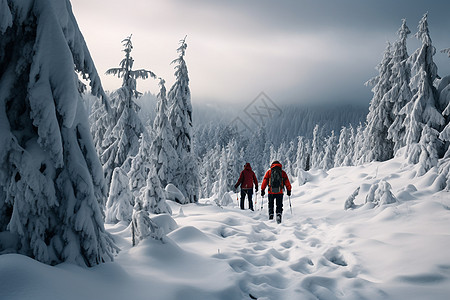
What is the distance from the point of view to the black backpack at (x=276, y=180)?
9.65 metres

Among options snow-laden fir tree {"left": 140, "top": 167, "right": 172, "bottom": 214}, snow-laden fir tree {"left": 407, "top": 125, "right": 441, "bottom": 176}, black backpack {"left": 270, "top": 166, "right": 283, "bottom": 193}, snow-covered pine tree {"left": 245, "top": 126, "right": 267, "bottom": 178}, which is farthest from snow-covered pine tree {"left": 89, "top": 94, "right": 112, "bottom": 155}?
snow-covered pine tree {"left": 245, "top": 126, "right": 267, "bottom": 178}

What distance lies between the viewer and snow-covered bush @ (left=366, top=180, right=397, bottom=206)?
354 inches

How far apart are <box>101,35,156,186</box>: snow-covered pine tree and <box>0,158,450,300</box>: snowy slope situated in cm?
1010

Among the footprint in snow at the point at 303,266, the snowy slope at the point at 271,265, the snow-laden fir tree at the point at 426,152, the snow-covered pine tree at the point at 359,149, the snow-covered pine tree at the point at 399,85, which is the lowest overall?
the footprint in snow at the point at 303,266

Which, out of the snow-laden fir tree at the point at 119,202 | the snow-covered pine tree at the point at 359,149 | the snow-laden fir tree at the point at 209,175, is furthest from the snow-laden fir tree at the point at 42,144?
the snow-laden fir tree at the point at 209,175

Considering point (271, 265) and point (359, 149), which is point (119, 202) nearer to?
point (271, 265)

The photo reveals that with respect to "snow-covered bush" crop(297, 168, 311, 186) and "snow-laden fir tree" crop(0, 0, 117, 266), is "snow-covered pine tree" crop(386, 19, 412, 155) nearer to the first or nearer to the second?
"snow-covered bush" crop(297, 168, 311, 186)

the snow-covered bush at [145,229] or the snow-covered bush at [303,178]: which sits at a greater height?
the snow-covered bush at [303,178]

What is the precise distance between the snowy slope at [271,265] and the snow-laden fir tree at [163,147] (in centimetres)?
1056

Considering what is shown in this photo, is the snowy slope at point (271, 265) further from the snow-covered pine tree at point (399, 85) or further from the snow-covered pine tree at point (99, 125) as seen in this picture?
the snow-covered pine tree at point (399, 85)

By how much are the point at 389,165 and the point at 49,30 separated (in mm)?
18295

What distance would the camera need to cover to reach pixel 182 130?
64.4ft

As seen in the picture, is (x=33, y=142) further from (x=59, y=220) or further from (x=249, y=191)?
(x=249, y=191)

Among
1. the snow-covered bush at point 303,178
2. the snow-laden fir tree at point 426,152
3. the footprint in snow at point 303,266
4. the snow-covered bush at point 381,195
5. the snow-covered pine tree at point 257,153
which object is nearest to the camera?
the footprint in snow at point 303,266
